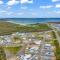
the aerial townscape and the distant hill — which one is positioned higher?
the distant hill

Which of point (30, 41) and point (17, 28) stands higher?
point (17, 28)

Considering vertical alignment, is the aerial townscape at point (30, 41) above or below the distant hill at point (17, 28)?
below

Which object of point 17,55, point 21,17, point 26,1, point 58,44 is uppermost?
point 26,1

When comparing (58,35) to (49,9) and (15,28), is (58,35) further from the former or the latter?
(15,28)

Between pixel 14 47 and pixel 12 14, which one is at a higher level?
pixel 12 14

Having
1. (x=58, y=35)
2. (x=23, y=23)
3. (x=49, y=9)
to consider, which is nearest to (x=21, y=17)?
(x=23, y=23)
